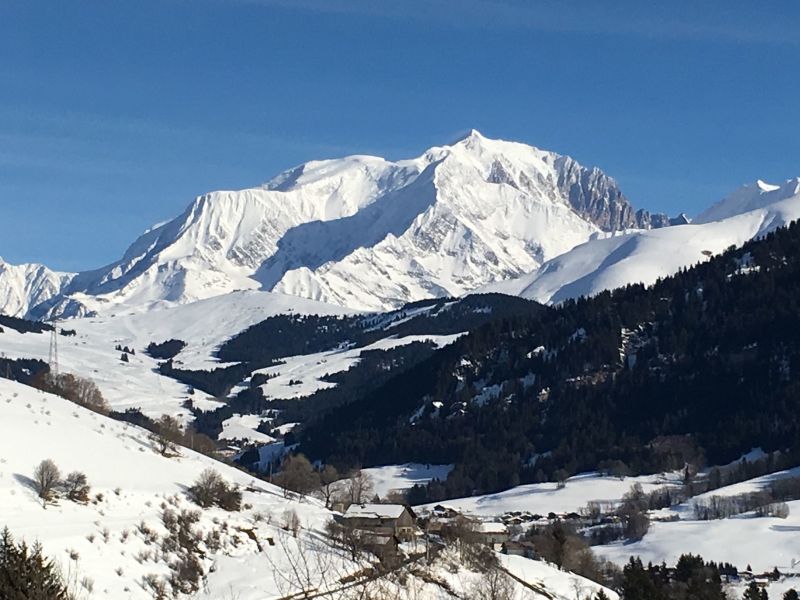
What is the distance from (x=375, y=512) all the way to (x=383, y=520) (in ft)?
13.9

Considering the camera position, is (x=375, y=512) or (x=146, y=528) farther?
(x=375, y=512)

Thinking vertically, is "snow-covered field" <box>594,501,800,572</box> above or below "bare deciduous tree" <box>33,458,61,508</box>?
below

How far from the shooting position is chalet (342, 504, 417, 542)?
92.2 m

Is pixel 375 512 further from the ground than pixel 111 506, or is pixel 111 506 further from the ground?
pixel 111 506

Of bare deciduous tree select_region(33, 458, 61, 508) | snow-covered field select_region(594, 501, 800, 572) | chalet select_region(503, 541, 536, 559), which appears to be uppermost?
bare deciduous tree select_region(33, 458, 61, 508)

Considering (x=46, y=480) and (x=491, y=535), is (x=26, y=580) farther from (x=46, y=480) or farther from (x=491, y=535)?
(x=491, y=535)

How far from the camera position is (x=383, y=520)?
326 ft

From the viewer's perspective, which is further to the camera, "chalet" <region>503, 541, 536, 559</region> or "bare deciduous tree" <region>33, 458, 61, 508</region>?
"chalet" <region>503, 541, 536, 559</region>

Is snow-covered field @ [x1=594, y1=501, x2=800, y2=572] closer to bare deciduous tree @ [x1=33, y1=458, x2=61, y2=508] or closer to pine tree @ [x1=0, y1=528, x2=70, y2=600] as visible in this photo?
bare deciduous tree @ [x1=33, y1=458, x2=61, y2=508]

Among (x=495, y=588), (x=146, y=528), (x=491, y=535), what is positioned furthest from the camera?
(x=491, y=535)

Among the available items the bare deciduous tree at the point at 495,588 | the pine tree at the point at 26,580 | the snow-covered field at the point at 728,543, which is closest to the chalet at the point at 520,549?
the snow-covered field at the point at 728,543

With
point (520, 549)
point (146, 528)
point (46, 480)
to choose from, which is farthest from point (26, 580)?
point (520, 549)

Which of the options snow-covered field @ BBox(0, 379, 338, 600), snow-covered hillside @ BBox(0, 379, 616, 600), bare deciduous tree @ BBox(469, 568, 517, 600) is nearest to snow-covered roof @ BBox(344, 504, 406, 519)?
snow-covered field @ BBox(0, 379, 338, 600)

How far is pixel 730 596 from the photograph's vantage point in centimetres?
11131
